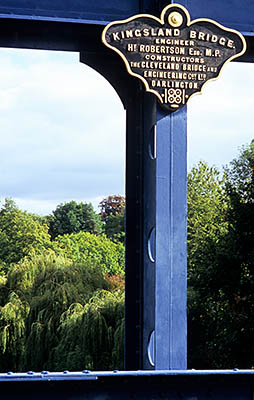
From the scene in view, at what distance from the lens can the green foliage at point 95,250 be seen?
A: 158 ft

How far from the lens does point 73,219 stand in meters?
63.4

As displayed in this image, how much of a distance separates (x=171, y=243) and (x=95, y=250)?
42.2 meters

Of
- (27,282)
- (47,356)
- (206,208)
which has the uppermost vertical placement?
(206,208)

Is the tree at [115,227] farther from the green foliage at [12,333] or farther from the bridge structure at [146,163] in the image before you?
the bridge structure at [146,163]

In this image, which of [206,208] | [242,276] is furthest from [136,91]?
[206,208]

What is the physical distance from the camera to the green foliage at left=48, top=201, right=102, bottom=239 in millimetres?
62312

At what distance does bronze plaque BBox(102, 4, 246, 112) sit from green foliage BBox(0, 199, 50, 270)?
3887 cm

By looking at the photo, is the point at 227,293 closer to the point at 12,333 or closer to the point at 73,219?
the point at 12,333

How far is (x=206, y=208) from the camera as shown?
38.4 metres

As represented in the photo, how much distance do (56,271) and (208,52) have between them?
74.8 feet

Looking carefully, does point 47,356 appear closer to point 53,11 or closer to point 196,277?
point 196,277

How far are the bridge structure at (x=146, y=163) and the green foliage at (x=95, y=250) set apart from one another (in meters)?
39.1

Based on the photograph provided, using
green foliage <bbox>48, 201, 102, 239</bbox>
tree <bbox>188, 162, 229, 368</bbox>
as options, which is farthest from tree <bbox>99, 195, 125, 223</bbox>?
tree <bbox>188, 162, 229, 368</bbox>

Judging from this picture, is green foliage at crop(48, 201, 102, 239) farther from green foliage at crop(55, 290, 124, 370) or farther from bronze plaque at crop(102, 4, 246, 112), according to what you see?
bronze plaque at crop(102, 4, 246, 112)
